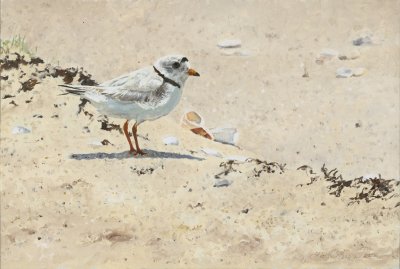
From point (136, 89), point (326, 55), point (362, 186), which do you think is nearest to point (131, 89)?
point (136, 89)

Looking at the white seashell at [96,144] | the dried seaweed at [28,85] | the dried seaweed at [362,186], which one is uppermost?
the dried seaweed at [28,85]

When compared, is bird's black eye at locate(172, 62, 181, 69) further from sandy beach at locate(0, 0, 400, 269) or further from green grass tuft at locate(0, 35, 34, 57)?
green grass tuft at locate(0, 35, 34, 57)

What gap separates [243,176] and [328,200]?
0.67 m

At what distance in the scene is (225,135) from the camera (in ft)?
26.3

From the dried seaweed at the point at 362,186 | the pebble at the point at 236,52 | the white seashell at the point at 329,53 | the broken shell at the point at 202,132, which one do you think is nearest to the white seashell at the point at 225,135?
the broken shell at the point at 202,132

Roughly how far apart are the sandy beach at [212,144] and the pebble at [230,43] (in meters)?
0.07

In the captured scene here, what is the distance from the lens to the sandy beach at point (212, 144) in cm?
605

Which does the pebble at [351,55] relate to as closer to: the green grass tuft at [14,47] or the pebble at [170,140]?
the pebble at [170,140]

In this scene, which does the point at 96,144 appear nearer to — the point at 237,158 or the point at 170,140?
the point at 170,140

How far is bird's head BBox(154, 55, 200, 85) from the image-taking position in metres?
6.90

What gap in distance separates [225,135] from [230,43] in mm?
1912

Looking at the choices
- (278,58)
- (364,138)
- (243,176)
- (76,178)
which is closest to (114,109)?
(76,178)

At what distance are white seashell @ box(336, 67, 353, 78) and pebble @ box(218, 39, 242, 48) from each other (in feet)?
3.69

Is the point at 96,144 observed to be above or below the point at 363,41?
below
